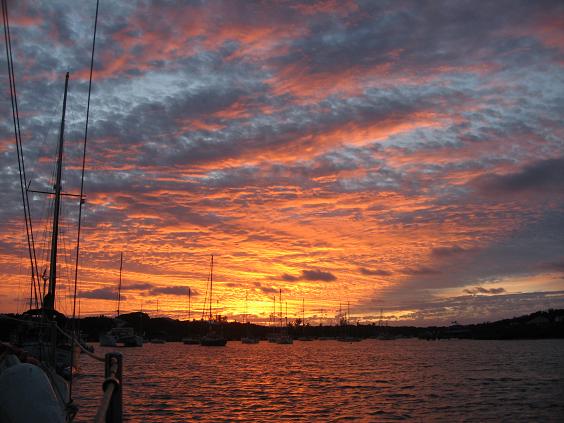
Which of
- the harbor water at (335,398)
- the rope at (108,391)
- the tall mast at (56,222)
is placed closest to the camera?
the rope at (108,391)

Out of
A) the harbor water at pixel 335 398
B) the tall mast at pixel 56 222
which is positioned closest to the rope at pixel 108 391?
the harbor water at pixel 335 398

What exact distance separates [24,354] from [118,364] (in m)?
3.22

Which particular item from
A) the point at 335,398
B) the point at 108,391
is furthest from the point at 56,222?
the point at 108,391

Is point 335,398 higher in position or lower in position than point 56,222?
lower

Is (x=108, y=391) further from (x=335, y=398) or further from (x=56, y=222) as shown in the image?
(x=335, y=398)

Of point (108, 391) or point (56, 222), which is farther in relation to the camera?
point (56, 222)

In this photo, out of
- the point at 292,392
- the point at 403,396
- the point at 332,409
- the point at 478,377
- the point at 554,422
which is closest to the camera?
the point at 554,422

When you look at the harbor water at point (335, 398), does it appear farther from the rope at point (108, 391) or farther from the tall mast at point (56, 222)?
the rope at point (108, 391)

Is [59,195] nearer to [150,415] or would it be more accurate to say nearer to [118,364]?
[150,415]

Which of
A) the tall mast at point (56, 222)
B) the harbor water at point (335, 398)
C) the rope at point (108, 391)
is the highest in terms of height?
the tall mast at point (56, 222)

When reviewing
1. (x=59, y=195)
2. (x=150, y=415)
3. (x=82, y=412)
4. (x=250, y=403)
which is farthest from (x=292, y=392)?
(x=59, y=195)

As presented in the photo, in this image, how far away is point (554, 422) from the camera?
32.8 meters

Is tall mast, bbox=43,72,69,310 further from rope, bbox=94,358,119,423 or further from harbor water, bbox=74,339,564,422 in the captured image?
rope, bbox=94,358,119,423

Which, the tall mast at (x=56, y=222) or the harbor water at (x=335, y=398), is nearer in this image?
the harbor water at (x=335, y=398)
